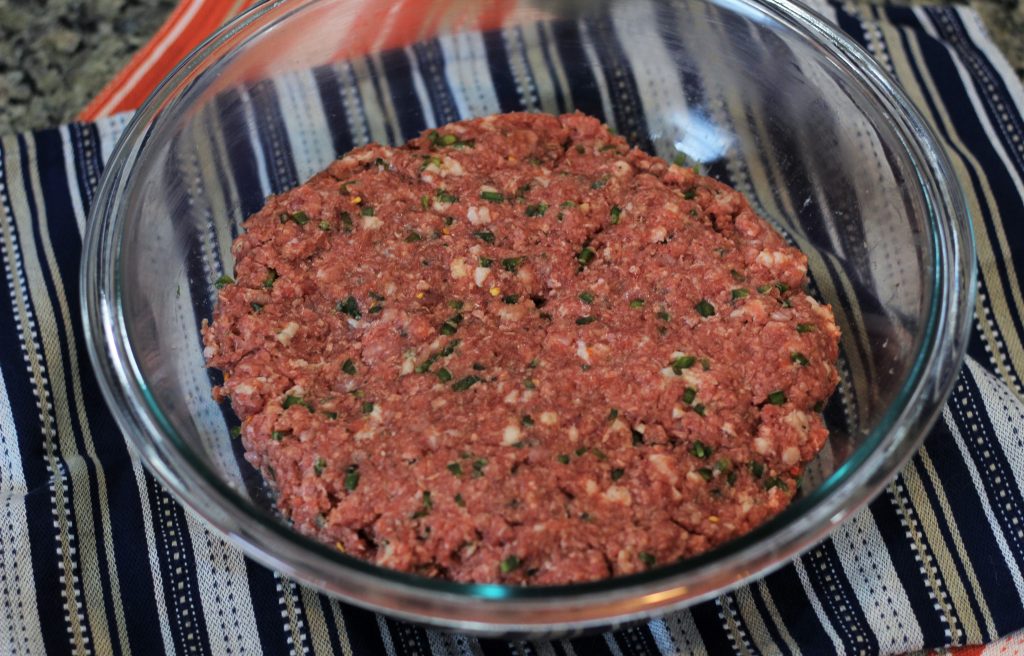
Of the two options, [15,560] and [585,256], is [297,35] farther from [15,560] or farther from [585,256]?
[15,560]

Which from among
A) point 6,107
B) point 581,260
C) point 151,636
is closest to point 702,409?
point 581,260

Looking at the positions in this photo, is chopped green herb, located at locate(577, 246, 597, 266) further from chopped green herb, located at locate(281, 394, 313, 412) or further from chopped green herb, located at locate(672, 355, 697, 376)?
chopped green herb, located at locate(281, 394, 313, 412)

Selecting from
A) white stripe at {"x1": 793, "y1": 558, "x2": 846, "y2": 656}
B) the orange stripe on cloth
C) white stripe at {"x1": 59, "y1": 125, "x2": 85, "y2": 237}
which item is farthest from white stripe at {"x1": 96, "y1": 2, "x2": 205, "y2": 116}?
white stripe at {"x1": 793, "y1": 558, "x2": 846, "y2": 656}

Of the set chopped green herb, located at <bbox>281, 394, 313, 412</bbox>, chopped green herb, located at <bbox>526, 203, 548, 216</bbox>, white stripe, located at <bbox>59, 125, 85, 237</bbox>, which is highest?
chopped green herb, located at <bbox>526, 203, 548, 216</bbox>

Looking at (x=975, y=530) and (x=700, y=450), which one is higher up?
(x=700, y=450)

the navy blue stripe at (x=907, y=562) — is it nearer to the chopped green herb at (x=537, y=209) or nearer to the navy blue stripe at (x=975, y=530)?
the navy blue stripe at (x=975, y=530)

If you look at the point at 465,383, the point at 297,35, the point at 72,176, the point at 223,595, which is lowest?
the point at 223,595

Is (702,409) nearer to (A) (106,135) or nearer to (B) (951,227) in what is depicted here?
(B) (951,227)

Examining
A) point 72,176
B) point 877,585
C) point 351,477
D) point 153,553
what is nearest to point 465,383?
point 351,477
